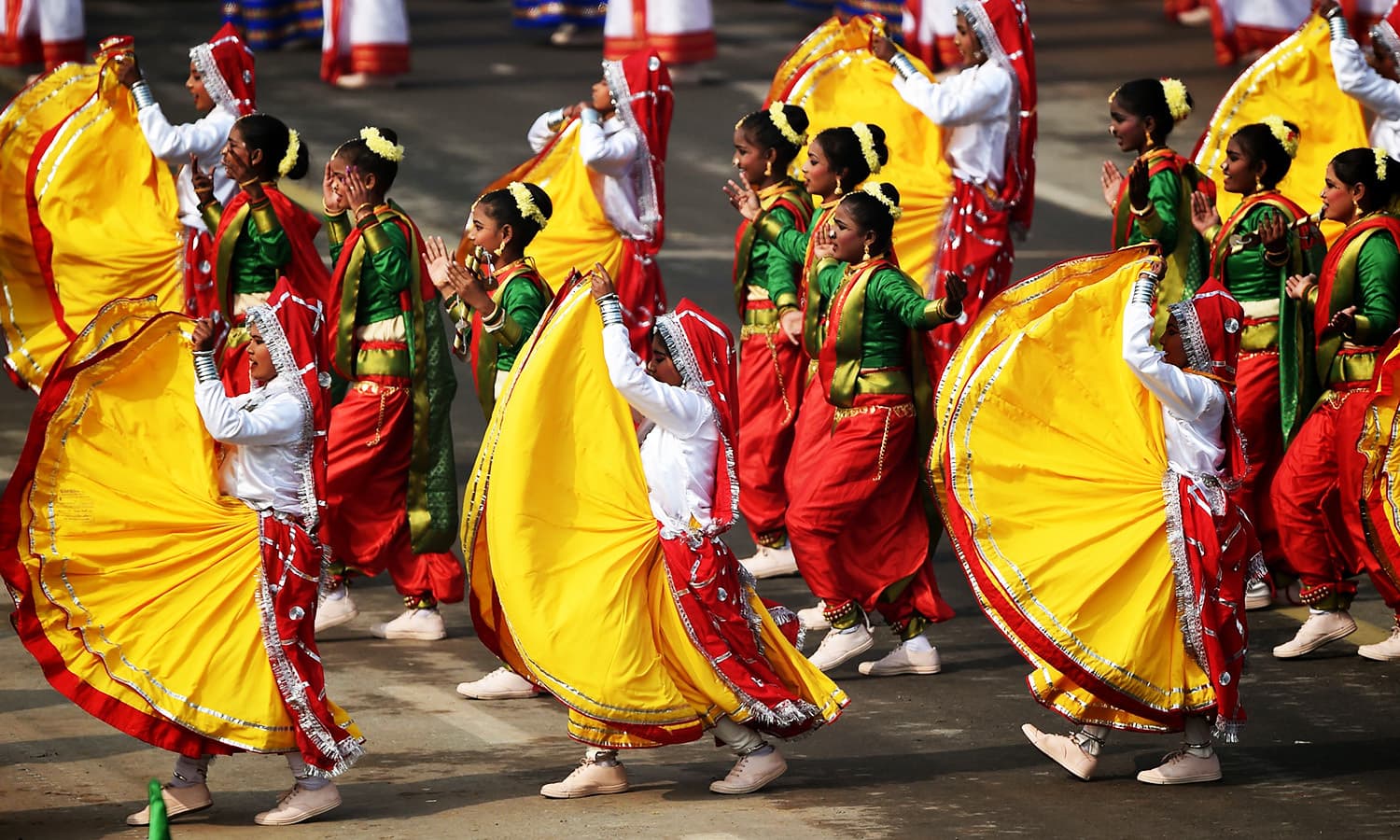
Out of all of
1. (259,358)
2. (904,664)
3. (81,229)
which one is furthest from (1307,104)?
(259,358)

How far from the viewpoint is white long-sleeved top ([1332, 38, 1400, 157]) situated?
1016cm

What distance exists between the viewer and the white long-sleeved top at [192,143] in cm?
1051

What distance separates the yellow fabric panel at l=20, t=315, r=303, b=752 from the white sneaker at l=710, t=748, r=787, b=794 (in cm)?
128

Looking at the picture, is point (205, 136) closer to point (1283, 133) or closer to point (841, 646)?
point (841, 646)

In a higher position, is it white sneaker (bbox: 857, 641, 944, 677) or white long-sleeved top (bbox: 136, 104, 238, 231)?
white long-sleeved top (bbox: 136, 104, 238, 231)

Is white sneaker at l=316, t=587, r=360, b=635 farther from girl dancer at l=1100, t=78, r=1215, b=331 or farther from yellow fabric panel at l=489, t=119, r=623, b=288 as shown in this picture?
girl dancer at l=1100, t=78, r=1215, b=331

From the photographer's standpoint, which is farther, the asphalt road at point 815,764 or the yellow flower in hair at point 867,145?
→ the yellow flower in hair at point 867,145

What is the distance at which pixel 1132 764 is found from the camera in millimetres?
7312

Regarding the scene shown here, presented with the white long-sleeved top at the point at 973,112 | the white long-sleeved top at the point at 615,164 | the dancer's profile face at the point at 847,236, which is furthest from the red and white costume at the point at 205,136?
the dancer's profile face at the point at 847,236

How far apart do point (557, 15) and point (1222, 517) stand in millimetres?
12319

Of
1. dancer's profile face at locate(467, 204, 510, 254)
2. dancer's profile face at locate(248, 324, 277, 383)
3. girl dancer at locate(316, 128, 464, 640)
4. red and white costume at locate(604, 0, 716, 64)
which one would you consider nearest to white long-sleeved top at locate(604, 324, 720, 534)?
dancer's profile face at locate(248, 324, 277, 383)

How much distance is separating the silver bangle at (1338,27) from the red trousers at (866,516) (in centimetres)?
328

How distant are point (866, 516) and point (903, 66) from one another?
292 centimetres

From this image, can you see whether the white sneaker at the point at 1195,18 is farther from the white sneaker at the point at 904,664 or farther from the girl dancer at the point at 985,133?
the white sneaker at the point at 904,664
